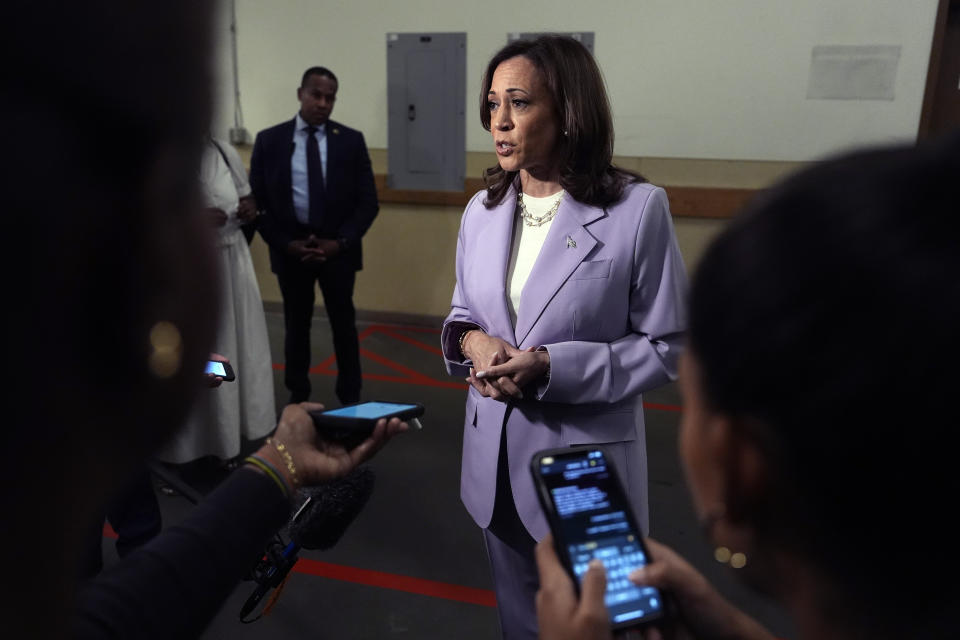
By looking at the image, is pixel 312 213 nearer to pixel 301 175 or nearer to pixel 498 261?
pixel 301 175

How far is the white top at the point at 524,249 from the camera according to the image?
5.74 feet

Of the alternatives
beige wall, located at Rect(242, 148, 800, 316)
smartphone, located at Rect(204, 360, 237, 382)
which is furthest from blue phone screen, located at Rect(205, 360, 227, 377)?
beige wall, located at Rect(242, 148, 800, 316)

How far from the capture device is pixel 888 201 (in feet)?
1.59

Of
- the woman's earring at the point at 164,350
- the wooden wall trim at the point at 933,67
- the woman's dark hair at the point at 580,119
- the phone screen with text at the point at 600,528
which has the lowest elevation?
the phone screen with text at the point at 600,528

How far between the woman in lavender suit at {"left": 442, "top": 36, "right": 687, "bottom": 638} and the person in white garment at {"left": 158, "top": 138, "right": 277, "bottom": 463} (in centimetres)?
187

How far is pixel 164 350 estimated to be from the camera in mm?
496

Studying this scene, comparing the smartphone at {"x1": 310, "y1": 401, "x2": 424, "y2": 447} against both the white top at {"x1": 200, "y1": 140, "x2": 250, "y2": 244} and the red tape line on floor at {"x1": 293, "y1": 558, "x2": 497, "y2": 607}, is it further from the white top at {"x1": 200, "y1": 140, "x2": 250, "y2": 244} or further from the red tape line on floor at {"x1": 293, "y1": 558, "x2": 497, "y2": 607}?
the white top at {"x1": 200, "y1": 140, "x2": 250, "y2": 244}

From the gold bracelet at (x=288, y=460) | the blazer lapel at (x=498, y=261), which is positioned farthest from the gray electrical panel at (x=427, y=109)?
the gold bracelet at (x=288, y=460)

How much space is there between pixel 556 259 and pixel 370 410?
0.64 meters

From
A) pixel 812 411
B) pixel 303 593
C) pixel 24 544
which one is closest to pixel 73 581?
pixel 24 544

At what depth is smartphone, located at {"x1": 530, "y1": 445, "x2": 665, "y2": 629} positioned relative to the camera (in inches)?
36.6

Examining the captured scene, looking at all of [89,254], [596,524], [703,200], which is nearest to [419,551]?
[596,524]

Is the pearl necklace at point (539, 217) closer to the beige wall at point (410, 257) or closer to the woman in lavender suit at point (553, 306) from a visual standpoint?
the woman in lavender suit at point (553, 306)

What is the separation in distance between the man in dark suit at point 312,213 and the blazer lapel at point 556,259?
2.61 m
